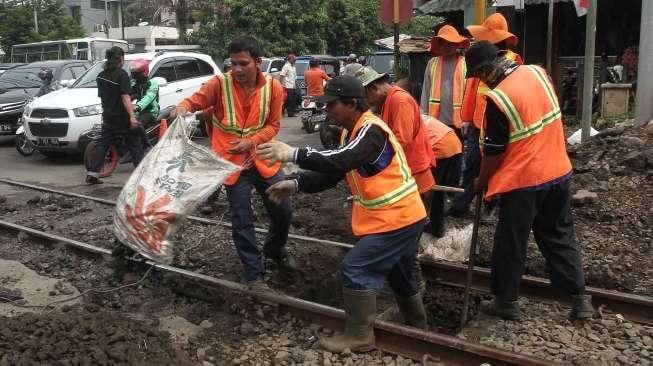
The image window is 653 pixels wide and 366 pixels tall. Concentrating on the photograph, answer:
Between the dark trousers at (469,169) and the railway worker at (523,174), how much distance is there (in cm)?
190

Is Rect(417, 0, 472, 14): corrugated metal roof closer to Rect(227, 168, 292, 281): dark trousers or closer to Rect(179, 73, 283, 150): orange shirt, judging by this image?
Rect(179, 73, 283, 150): orange shirt

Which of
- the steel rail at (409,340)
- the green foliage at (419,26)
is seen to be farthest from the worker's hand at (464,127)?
the green foliage at (419,26)

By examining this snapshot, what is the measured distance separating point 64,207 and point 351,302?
5297 millimetres

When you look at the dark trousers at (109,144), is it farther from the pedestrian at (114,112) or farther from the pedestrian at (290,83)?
the pedestrian at (290,83)

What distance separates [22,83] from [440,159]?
1186 centimetres

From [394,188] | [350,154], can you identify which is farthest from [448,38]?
[350,154]

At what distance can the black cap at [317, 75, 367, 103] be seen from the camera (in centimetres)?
372

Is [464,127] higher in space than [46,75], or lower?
lower

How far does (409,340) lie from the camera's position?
410cm

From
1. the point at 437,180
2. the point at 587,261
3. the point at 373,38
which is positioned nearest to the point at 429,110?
the point at 437,180

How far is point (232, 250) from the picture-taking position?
20.2 feet

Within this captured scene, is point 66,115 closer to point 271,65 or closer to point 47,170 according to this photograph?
point 47,170

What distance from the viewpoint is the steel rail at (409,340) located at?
12.3ft

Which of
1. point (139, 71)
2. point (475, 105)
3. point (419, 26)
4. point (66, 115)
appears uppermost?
point (419, 26)
